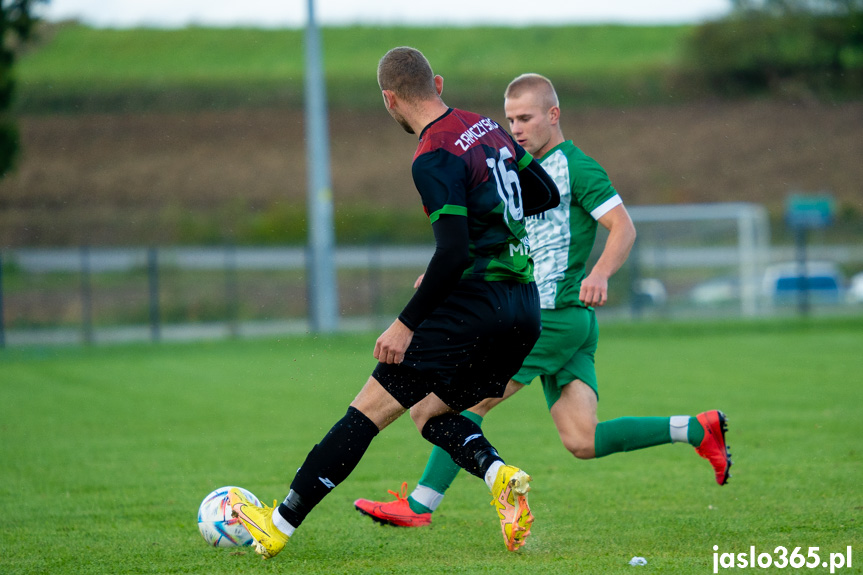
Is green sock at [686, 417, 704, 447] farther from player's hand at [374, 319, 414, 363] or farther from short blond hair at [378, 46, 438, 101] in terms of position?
short blond hair at [378, 46, 438, 101]

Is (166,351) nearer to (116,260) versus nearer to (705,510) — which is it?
(116,260)

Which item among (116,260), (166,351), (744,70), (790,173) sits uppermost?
(744,70)

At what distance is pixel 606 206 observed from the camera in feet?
14.4

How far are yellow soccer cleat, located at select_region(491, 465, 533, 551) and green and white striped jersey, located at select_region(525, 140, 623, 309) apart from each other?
104 cm

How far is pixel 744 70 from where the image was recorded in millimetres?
49562

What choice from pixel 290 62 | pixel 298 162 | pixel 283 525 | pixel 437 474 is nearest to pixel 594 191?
pixel 437 474

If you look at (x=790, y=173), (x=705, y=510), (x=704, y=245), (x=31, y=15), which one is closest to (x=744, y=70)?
(x=790, y=173)

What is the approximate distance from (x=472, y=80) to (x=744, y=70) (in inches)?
541

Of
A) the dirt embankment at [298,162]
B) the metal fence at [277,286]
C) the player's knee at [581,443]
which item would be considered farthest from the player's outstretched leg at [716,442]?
the dirt embankment at [298,162]

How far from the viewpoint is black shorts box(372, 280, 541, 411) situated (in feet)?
11.9

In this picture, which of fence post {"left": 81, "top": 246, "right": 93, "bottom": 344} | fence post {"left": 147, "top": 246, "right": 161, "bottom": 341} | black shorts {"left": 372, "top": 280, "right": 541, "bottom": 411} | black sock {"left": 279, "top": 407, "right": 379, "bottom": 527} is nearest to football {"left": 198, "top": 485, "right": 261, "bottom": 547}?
black sock {"left": 279, "top": 407, "right": 379, "bottom": 527}

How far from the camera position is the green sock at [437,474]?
4.53 meters

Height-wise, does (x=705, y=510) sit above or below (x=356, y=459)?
below

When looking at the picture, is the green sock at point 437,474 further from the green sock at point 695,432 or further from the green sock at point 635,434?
the green sock at point 695,432
